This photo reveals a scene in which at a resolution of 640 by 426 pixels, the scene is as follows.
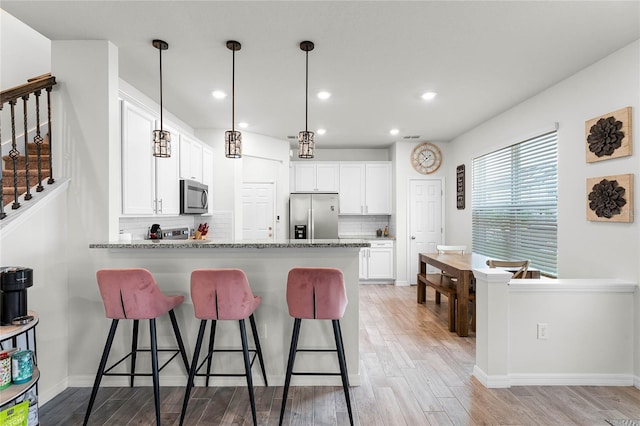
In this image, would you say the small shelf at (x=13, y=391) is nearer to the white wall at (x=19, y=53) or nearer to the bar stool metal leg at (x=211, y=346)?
the bar stool metal leg at (x=211, y=346)

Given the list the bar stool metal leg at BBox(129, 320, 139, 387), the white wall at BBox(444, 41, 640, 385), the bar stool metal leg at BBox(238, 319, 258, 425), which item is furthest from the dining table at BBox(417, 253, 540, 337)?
the bar stool metal leg at BBox(129, 320, 139, 387)

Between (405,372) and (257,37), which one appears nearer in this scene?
(257,37)

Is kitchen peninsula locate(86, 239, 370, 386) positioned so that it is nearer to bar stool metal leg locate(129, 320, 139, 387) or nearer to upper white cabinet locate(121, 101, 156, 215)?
bar stool metal leg locate(129, 320, 139, 387)

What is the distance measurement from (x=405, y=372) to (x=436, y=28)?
8.60 feet

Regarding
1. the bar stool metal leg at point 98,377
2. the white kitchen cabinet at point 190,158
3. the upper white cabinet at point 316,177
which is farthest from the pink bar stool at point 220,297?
the upper white cabinet at point 316,177

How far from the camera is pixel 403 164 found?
618cm

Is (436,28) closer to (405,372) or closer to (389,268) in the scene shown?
(405,372)

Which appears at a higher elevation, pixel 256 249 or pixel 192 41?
pixel 192 41

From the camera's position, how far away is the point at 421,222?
6.20 metres

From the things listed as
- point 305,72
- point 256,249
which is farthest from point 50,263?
point 305,72

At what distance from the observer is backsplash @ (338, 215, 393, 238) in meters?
6.73

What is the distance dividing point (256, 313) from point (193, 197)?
200cm

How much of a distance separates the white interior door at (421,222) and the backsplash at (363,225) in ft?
2.31

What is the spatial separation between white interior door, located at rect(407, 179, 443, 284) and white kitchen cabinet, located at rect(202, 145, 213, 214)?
135 inches
